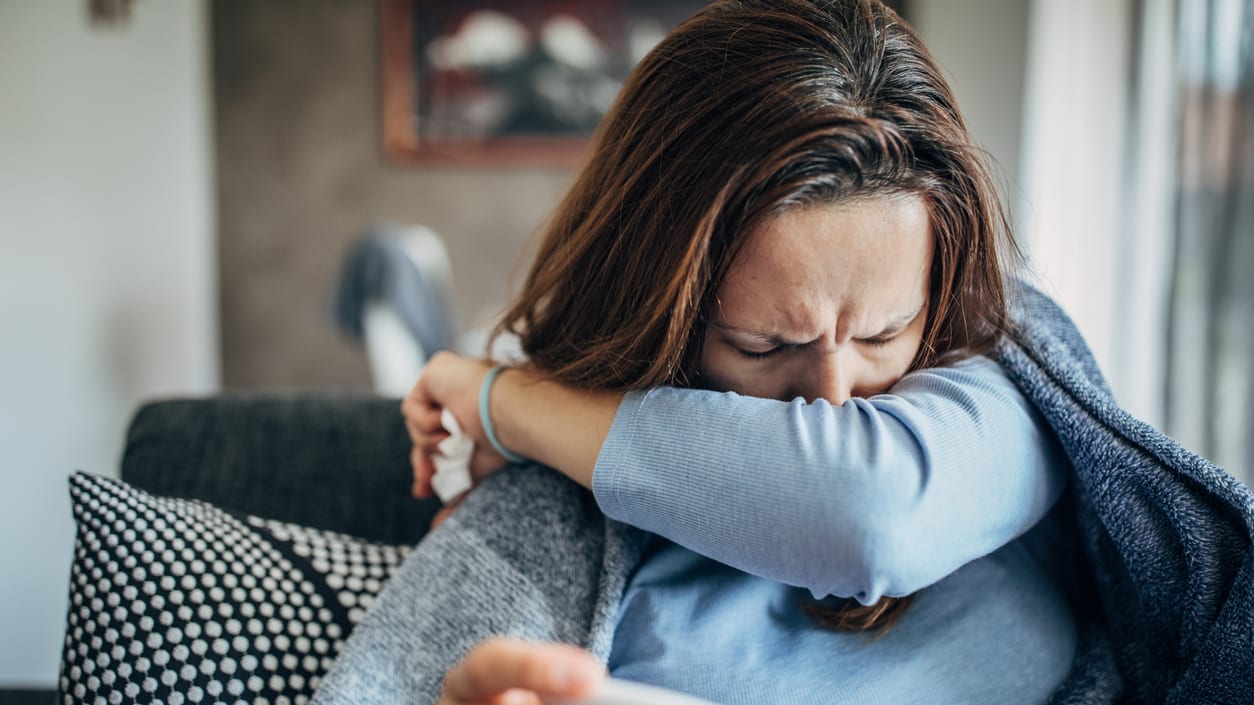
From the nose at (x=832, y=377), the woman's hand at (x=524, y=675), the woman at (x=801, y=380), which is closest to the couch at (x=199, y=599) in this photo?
the woman at (x=801, y=380)

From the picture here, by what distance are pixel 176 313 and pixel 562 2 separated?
6.65 feet

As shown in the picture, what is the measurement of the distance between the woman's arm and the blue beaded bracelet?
5.1 inches

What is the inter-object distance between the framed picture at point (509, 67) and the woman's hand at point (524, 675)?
3411mm

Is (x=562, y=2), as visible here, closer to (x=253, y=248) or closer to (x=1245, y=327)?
(x=253, y=248)

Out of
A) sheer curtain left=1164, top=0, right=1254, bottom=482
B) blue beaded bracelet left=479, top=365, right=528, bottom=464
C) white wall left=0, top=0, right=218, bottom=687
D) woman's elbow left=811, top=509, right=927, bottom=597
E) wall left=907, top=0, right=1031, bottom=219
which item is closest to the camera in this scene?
woman's elbow left=811, top=509, right=927, bottom=597

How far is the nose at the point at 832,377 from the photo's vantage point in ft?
2.25

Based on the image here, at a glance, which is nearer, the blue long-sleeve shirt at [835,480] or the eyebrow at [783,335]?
the blue long-sleeve shirt at [835,480]

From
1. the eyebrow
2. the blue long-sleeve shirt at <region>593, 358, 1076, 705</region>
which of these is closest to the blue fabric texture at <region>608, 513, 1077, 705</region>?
the blue long-sleeve shirt at <region>593, 358, 1076, 705</region>

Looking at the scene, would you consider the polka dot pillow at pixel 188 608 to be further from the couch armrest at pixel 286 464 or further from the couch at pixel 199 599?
the couch armrest at pixel 286 464

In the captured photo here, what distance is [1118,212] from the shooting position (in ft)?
6.66

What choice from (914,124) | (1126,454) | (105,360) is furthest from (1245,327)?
(105,360)

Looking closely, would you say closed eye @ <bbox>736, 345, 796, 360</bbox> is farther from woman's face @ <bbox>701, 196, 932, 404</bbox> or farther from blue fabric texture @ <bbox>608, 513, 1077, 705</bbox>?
blue fabric texture @ <bbox>608, 513, 1077, 705</bbox>

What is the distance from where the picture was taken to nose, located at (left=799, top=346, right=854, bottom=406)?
685 millimetres

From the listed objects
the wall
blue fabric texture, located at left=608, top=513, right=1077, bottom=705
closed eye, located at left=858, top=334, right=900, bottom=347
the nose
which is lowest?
blue fabric texture, located at left=608, top=513, right=1077, bottom=705
